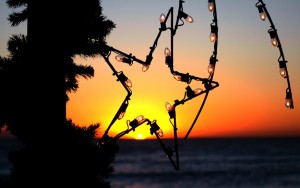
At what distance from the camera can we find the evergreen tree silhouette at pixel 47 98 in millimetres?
3186

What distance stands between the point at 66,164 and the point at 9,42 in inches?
41.1

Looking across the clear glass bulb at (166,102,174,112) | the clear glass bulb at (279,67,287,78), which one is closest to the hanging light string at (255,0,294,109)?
the clear glass bulb at (279,67,287,78)

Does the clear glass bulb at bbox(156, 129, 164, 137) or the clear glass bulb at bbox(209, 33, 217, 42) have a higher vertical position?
the clear glass bulb at bbox(209, 33, 217, 42)

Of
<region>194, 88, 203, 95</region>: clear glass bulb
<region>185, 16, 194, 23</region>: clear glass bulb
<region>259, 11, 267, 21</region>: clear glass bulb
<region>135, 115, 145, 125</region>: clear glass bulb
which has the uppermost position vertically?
<region>185, 16, 194, 23</region>: clear glass bulb

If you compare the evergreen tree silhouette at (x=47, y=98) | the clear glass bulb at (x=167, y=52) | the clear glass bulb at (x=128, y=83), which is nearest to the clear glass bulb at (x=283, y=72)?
the clear glass bulb at (x=167, y=52)

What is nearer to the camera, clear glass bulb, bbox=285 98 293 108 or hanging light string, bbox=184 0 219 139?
hanging light string, bbox=184 0 219 139

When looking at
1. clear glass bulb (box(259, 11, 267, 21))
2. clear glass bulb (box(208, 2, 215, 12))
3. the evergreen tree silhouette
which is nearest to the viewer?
clear glass bulb (box(208, 2, 215, 12))

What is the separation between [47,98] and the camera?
3.30 metres

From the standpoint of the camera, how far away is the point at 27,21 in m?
3.49

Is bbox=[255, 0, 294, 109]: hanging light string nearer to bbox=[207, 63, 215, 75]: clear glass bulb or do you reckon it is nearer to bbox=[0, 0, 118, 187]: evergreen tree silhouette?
bbox=[207, 63, 215, 75]: clear glass bulb

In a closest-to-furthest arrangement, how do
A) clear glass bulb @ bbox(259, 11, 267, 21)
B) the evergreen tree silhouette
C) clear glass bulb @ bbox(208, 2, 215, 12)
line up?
clear glass bulb @ bbox(208, 2, 215, 12), clear glass bulb @ bbox(259, 11, 267, 21), the evergreen tree silhouette

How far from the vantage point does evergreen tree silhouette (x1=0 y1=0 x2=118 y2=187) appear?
3.19 metres

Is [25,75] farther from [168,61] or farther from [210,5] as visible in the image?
[210,5]

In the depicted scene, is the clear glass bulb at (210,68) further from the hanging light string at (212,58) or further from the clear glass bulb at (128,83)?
the clear glass bulb at (128,83)
